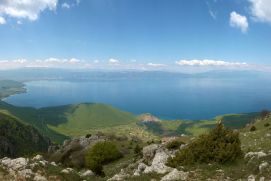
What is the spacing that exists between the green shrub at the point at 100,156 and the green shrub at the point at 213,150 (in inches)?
888

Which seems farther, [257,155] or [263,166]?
[257,155]

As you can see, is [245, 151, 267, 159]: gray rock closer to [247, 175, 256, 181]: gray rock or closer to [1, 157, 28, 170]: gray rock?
[247, 175, 256, 181]: gray rock

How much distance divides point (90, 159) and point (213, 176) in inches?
1234

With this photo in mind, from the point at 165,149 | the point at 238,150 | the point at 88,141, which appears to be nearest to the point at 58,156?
the point at 88,141

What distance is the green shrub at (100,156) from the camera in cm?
5000

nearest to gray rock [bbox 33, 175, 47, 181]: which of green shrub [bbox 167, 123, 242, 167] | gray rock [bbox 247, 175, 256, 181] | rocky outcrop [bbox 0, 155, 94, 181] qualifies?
rocky outcrop [bbox 0, 155, 94, 181]

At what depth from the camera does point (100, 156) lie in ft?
170

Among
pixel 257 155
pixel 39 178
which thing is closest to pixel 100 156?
pixel 39 178

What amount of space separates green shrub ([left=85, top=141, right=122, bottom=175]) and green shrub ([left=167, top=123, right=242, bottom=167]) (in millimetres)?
22565

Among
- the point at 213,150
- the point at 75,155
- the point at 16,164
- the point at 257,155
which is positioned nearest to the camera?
the point at 257,155

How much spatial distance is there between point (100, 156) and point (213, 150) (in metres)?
27.5

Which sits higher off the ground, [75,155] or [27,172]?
[27,172]

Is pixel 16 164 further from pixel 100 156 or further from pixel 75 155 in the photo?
pixel 75 155

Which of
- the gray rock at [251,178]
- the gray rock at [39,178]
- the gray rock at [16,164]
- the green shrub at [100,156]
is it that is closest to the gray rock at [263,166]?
the gray rock at [251,178]
